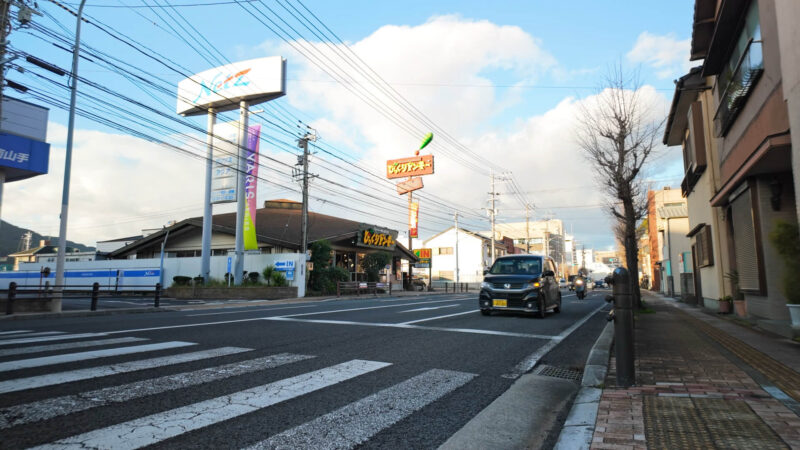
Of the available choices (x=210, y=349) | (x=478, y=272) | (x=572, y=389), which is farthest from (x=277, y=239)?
(x=478, y=272)

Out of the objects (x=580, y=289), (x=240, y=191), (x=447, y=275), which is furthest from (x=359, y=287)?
(x=447, y=275)

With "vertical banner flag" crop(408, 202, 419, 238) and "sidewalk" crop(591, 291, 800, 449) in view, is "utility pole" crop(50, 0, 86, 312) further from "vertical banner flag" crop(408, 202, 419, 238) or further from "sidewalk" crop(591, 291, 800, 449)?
"vertical banner flag" crop(408, 202, 419, 238)

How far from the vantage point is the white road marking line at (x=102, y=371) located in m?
4.14

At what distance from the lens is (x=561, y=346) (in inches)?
291

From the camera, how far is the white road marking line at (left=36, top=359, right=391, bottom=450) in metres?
2.83

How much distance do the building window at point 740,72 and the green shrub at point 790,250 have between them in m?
3.00

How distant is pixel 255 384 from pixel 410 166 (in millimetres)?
41899

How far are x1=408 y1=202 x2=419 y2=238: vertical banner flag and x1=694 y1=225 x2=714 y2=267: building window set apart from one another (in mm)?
27105

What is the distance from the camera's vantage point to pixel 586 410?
12.0ft

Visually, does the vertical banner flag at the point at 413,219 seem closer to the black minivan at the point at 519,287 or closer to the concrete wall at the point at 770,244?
the black minivan at the point at 519,287

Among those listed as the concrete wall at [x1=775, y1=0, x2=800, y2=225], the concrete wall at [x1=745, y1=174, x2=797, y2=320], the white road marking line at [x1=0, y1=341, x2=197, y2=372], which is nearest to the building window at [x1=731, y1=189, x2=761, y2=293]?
the concrete wall at [x1=745, y1=174, x2=797, y2=320]

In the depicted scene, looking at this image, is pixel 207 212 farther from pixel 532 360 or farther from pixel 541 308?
pixel 532 360

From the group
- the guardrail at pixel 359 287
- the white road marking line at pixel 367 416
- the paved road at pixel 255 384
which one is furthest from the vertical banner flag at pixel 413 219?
the white road marking line at pixel 367 416

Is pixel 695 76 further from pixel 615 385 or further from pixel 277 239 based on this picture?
pixel 277 239
